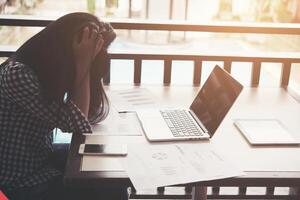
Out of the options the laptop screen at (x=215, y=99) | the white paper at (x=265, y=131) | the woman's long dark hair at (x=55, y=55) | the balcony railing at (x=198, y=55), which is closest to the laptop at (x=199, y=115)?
the laptop screen at (x=215, y=99)

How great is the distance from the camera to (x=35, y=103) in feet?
4.35

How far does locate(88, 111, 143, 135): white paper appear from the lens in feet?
4.56

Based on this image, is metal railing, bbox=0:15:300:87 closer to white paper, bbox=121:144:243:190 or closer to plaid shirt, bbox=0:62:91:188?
plaid shirt, bbox=0:62:91:188

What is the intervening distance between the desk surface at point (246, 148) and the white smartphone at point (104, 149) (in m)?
0.02

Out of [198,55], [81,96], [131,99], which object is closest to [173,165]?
[81,96]

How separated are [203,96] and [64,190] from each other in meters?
0.57

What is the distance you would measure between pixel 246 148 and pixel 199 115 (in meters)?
0.26

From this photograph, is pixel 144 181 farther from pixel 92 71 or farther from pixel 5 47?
pixel 5 47

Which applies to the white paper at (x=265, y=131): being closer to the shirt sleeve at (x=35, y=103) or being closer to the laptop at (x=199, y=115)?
the laptop at (x=199, y=115)

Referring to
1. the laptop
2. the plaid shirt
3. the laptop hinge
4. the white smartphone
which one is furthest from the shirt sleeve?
the laptop hinge

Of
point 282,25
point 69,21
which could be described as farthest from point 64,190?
point 282,25

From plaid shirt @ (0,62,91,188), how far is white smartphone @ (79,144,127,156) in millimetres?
111

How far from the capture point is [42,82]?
1.35m

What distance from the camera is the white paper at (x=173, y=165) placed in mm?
1094
